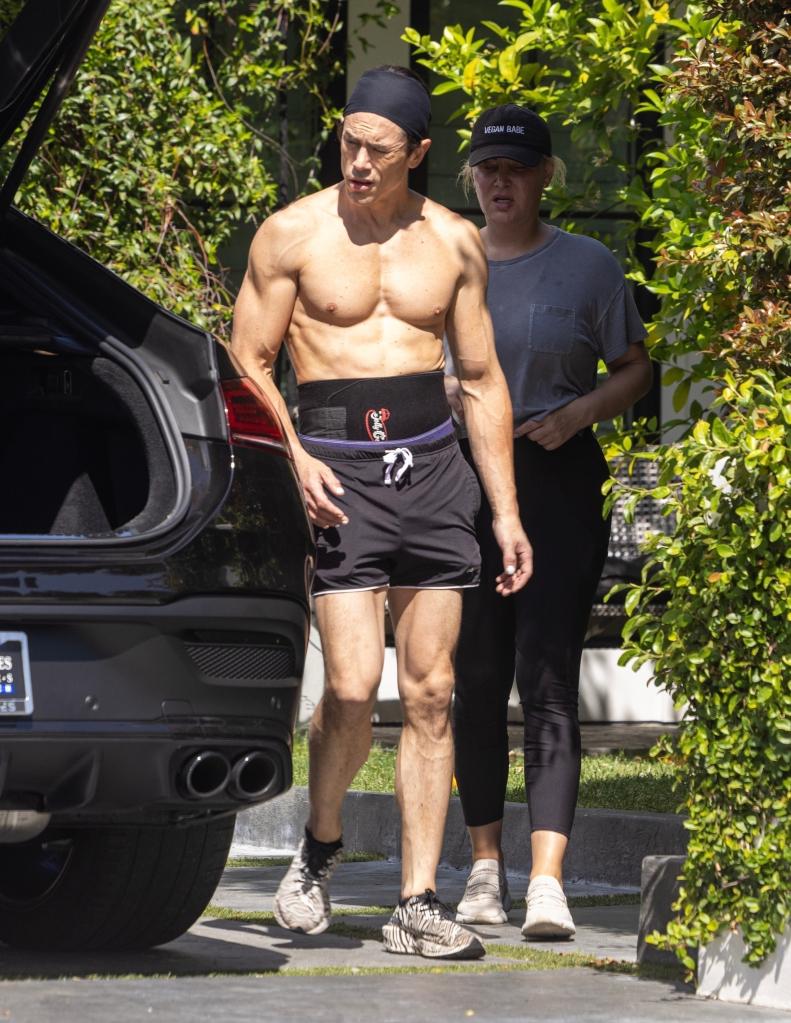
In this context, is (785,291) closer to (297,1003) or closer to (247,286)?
(247,286)

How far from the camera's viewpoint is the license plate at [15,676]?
3.90 metres

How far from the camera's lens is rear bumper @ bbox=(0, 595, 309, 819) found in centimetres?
393

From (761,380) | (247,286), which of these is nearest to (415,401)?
(247,286)

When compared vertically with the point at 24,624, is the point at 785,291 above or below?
above

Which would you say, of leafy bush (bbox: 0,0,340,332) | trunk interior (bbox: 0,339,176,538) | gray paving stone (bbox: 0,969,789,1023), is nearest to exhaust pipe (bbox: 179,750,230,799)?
gray paving stone (bbox: 0,969,789,1023)

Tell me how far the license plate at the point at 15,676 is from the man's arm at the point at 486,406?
1632 millimetres

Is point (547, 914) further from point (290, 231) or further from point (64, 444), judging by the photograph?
point (290, 231)

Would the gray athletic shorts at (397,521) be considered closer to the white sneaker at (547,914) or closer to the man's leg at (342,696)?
the man's leg at (342,696)

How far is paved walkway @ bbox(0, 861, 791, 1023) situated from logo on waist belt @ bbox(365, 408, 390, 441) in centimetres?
120

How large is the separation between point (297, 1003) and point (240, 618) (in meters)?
0.76

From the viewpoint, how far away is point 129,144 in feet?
32.7

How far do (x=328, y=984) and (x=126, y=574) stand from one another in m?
1.01

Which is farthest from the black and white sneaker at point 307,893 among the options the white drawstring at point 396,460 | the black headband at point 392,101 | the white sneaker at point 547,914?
the black headband at point 392,101

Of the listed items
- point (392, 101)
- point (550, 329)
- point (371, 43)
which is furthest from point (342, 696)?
point (371, 43)
